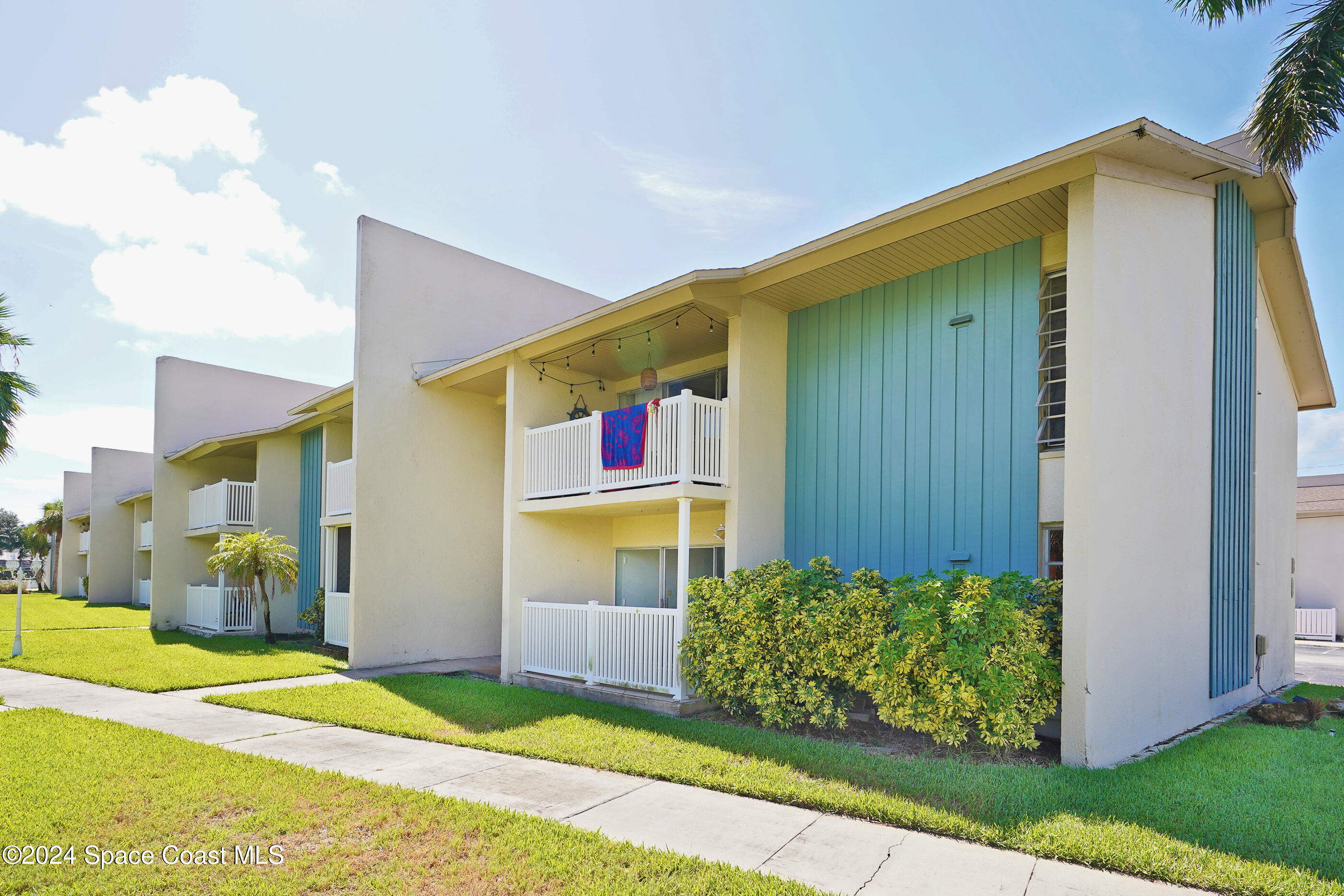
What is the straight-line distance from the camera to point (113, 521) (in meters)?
32.2

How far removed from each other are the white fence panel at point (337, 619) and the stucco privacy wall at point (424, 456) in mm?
1272

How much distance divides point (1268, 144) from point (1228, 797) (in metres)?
7.57

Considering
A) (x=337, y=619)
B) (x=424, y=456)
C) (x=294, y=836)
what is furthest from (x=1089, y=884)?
(x=337, y=619)

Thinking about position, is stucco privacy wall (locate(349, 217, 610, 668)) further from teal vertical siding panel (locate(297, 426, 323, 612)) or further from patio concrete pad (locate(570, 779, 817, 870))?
patio concrete pad (locate(570, 779, 817, 870))

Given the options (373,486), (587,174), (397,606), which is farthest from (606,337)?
(397,606)

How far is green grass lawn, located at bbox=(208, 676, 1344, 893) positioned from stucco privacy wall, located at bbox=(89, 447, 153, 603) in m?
28.0

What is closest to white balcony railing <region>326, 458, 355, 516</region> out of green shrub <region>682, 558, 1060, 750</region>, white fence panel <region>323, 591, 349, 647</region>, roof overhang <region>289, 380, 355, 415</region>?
roof overhang <region>289, 380, 355, 415</region>

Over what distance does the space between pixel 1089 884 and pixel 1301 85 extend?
962 cm

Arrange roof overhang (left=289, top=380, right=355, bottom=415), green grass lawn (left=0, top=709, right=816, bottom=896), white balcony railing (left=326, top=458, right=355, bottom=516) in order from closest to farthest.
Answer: green grass lawn (left=0, top=709, right=816, bottom=896)
white balcony railing (left=326, top=458, right=355, bottom=516)
roof overhang (left=289, top=380, right=355, bottom=415)

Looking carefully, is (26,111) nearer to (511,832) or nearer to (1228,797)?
(511,832)

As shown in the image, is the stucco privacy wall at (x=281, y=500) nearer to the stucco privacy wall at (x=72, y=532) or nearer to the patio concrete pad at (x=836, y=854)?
the patio concrete pad at (x=836, y=854)

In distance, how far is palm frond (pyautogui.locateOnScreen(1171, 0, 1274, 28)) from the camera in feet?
31.0

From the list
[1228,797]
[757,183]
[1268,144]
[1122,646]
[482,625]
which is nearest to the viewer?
[1228,797]

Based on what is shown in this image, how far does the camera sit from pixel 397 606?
14.0 metres
